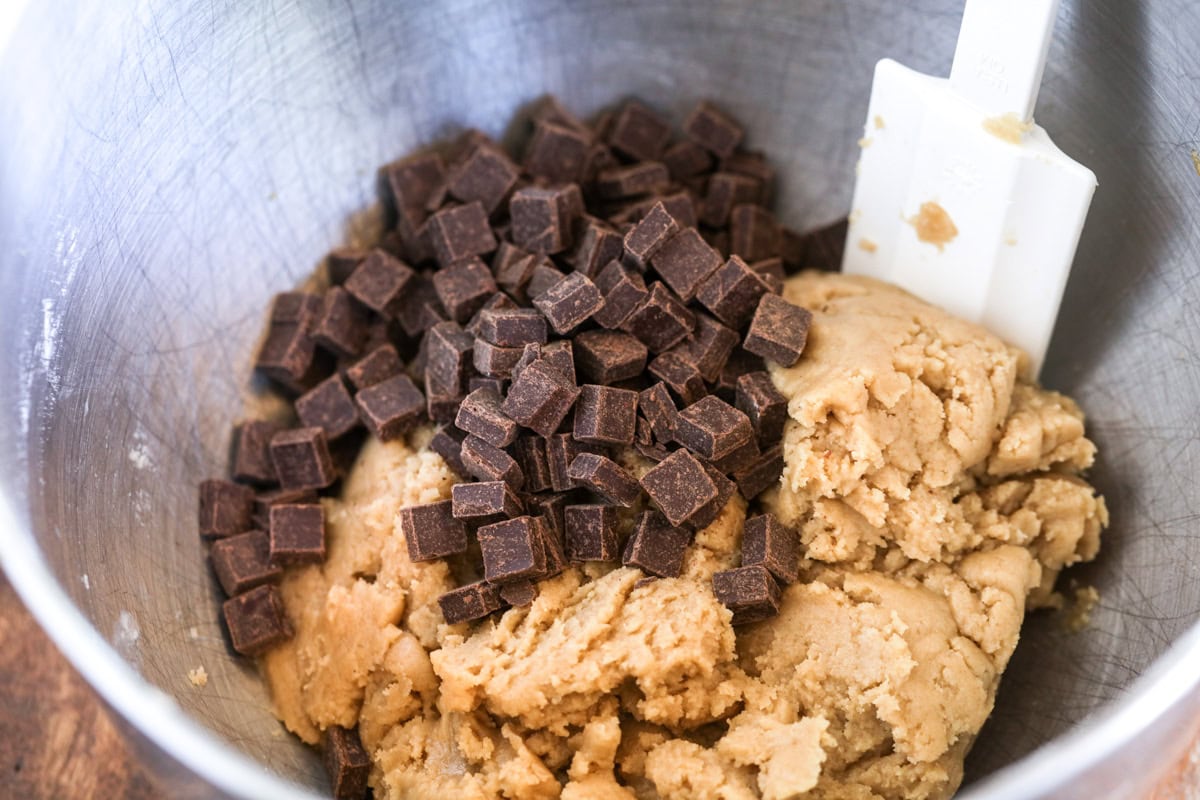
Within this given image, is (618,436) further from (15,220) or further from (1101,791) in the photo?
(15,220)

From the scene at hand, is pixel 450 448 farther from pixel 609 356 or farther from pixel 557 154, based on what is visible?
pixel 557 154

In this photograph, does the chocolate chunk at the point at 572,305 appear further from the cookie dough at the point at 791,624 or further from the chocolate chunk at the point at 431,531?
the chocolate chunk at the point at 431,531

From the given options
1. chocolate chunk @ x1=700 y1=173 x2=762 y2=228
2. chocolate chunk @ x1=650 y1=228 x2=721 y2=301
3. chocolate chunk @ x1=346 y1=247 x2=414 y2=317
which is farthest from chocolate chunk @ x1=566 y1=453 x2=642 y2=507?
chocolate chunk @ x1=700 y1=173 x2=762 y2=228

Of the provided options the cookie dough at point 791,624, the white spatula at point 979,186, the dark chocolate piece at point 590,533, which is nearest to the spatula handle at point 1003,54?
the white spatula at point 979,186

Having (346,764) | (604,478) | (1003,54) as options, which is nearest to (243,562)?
(346,764)

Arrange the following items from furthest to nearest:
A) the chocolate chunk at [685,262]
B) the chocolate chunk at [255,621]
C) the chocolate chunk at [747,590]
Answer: the chocolate chunk at [685,262] → the chocolate chunk at [255,621] → the chocolate chunk at [747,590]

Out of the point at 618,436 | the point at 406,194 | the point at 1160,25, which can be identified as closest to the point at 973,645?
the point at 618,436
